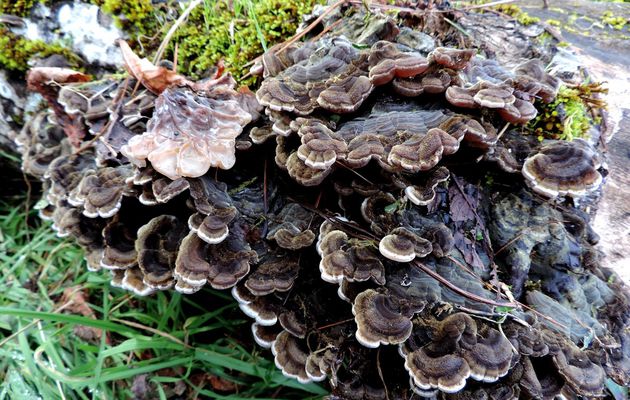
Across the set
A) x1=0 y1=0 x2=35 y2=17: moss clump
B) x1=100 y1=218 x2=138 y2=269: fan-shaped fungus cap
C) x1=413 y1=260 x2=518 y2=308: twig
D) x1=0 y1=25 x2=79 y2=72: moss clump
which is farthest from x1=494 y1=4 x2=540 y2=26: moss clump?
x1=0 y1=0 x2=35 y2=17: moss clump

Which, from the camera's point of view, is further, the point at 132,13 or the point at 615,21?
the point at 615,21

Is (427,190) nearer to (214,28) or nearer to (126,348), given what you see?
(214,28)

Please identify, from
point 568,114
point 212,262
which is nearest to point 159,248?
point 212,262

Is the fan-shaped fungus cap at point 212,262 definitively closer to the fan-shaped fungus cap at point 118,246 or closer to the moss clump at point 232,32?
the fan-shaped fungus cap at point 118,246

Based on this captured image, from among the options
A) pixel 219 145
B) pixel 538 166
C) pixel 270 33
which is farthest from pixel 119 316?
pixel 538 166

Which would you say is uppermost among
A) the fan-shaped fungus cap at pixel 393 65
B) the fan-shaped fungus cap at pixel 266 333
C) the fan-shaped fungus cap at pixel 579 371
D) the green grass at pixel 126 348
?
the fan-shaped fungus cap at pixel 393 65

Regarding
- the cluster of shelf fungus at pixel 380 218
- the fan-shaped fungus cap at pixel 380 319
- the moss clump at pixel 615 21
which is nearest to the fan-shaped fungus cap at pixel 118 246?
the cluster of shelf fungus at pixel 380 218
